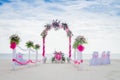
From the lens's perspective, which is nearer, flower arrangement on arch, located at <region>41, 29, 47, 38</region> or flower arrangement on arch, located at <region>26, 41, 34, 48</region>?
flower arrangement on arch, located at <region>26, 41, 34, 48</region>

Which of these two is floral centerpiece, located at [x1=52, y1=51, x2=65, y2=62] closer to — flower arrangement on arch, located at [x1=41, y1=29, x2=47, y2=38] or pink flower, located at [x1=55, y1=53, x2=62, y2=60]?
pink flower, located at [x1=55, y1=53, x2=62, y2=60]

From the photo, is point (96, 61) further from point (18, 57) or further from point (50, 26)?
point (50, 26)

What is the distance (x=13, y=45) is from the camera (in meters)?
28.3

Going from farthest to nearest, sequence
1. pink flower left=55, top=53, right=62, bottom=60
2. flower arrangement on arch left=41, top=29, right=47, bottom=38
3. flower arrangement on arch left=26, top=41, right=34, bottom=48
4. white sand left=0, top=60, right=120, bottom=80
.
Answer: flower arrangement on arch left=41, top=29, right=47, bottom=38
pink flower left=55, top=53, right=62, bottom=60
flower arrangement on arch left=26, top=41, right=34, bottom=48
white sand left=0, top=60, right=120, bottom=80

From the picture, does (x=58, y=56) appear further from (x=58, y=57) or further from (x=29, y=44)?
(x=29, y=44)

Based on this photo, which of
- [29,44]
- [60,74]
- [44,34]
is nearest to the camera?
[60,74]

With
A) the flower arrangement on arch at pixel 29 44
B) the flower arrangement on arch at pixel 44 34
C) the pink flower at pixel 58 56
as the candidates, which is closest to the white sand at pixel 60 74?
the flower arrangement on arch at pixel 29 44

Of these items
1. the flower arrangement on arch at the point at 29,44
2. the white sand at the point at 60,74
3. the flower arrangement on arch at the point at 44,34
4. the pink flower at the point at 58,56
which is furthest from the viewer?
the flower arrangement on arch at the point at 44,34

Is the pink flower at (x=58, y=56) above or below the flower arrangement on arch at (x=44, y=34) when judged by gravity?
below

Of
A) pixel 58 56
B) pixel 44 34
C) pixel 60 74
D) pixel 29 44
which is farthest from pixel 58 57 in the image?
pixel 60 74

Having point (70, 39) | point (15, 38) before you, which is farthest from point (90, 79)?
point (70, 39)

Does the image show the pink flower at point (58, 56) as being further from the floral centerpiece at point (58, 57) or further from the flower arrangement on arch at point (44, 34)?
the flower arrangement on arch at point (44, 34)

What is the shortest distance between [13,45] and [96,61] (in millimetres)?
12091

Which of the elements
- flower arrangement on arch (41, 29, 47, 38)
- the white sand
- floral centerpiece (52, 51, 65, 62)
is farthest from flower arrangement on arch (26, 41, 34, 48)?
the white sand
